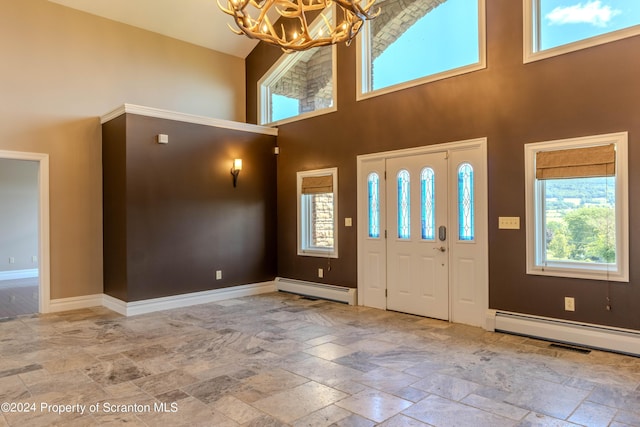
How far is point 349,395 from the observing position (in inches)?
118

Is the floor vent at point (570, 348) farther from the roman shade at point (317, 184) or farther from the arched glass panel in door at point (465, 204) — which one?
the roman shade at point (317, 184)

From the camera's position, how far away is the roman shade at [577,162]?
3871 mm

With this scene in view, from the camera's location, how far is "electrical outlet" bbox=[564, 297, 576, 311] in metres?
4.11

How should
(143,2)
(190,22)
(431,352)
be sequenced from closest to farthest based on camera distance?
1. (431,352)
2. (143,2)
3. (190,22)

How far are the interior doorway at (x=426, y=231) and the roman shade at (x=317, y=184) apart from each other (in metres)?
0.59

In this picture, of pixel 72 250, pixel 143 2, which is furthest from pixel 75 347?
pixel 143 2

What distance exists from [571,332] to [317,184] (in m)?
3.80

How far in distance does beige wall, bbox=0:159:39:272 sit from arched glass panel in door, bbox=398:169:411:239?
7.47m

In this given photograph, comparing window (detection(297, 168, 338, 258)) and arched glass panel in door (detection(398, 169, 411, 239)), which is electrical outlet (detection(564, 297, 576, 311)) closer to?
arched glass panel in door (detection(398, 169, 411, 239))

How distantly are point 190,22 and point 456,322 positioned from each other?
5981 mm

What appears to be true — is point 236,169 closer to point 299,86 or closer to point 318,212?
point 318,212

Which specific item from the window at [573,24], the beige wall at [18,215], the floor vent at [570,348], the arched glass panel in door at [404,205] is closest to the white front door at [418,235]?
the arched glass panel in door at [404,205]

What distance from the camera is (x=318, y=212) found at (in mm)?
6617

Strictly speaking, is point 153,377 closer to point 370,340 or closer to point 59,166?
point 370,340
